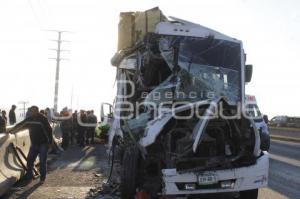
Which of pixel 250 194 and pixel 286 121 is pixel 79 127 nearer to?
pixel 250 194

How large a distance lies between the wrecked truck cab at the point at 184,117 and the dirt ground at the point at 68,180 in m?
1.15

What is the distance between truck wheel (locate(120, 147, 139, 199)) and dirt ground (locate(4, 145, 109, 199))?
4.96ft

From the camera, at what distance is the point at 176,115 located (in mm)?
7855

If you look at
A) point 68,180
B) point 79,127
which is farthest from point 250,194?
point 79,127

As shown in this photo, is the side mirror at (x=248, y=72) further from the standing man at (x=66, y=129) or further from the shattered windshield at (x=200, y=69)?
the standing man at (x=66, y=129)

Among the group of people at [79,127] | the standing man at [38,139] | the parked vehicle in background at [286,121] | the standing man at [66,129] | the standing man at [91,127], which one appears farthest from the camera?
the parked vehicle in background at [286,121]

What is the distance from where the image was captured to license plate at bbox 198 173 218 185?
762 cm

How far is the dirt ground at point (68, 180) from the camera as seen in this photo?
955 centimetres

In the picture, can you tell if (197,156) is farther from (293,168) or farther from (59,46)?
(59,46)

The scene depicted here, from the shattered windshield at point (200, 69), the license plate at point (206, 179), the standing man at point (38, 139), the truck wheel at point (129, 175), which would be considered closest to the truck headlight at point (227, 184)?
the license plate at point (206, 179)

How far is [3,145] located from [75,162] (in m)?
5.68

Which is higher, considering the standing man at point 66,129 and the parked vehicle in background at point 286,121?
the standing man at point 66,129

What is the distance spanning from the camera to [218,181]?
770 cm

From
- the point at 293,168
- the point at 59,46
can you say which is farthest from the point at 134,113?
the point at 59,46
